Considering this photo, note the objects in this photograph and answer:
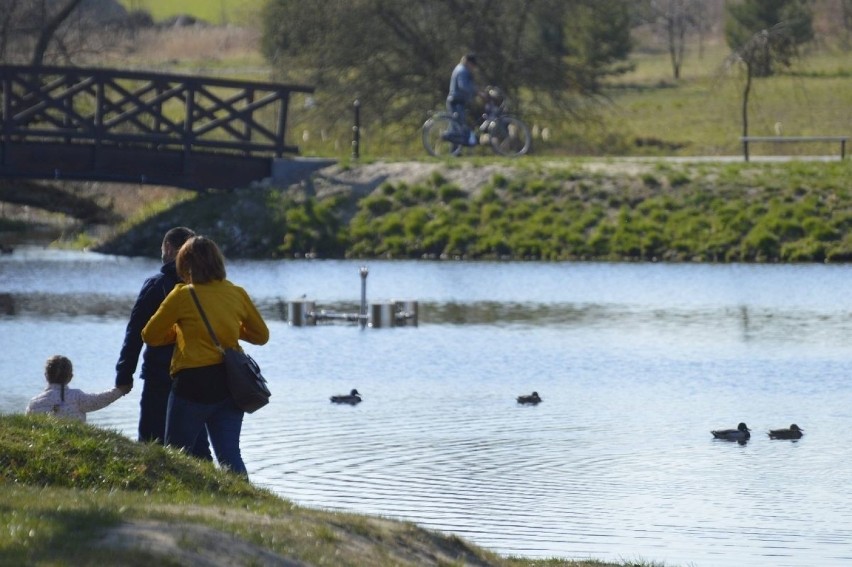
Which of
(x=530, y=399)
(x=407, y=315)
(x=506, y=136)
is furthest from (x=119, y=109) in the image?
(x=530, y=399)

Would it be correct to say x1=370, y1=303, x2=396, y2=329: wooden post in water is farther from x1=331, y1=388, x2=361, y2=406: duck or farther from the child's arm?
the child's arm

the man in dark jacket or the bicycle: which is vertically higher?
the bicycle

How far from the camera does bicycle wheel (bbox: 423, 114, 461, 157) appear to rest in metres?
37.4

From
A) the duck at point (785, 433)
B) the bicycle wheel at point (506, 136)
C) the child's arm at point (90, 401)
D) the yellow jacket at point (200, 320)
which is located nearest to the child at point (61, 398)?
the child's arm at point (90, 401)

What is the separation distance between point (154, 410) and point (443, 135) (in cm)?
2682

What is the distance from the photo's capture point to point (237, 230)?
37.7m

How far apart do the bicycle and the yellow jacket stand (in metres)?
26.8

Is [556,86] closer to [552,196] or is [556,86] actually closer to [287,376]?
[552,196]

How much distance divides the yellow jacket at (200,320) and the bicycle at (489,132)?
2676 centimetres

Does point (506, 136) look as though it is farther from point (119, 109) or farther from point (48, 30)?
point (48, 30)

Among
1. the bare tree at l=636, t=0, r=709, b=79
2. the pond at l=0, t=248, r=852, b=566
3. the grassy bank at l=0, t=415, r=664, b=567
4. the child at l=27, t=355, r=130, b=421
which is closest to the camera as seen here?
the grassy bank at l=0, t=415, r=664, b=567

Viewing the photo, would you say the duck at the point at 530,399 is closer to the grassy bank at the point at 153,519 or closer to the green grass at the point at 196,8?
the grassy bank at the point at 153,519

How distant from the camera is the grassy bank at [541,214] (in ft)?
112

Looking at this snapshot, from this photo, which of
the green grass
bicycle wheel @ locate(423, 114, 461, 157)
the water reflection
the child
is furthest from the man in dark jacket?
the green grass
